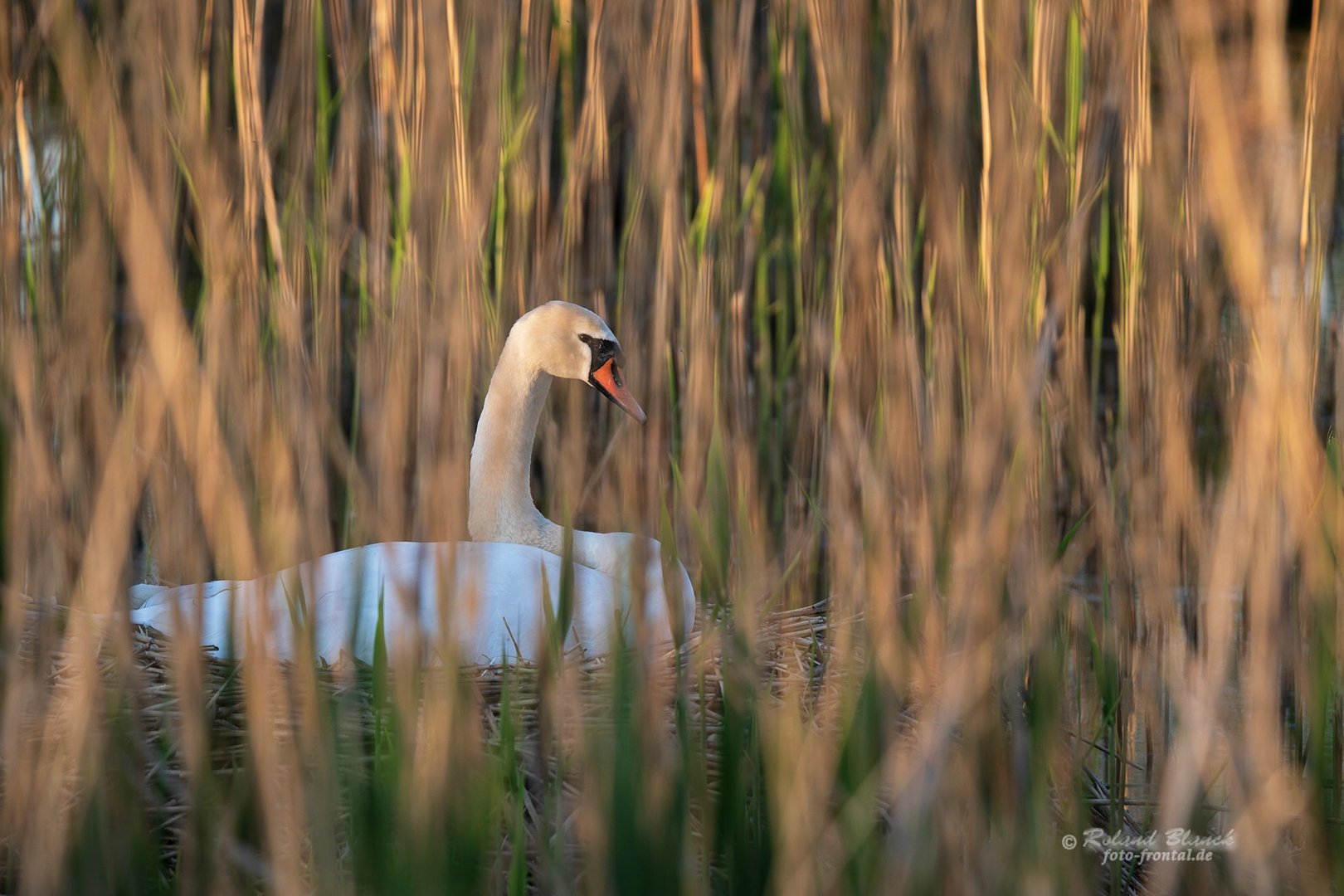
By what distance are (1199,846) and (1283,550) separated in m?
0.38

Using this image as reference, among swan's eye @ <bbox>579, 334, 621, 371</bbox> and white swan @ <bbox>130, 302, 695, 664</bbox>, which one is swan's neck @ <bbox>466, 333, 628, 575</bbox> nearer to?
white swan @ <bbox>130, 302, 695, 664</bbox>

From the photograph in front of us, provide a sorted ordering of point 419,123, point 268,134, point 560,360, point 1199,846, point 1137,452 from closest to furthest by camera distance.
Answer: point 1199,846
point 419,123
point 268,134
point 1137,452
point 560,360

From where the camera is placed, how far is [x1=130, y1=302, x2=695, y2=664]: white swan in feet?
4.64

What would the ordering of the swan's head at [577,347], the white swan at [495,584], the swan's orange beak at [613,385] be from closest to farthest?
the white swan at [495,584]
the swan's head at [577,347]
the swan's orange beak at [613,385]

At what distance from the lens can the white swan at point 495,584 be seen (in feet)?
4.64

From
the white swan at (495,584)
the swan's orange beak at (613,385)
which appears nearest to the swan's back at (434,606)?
the white swan at (495,584)

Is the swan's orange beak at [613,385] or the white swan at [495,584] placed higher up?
the swan's orange beak at [613,385]

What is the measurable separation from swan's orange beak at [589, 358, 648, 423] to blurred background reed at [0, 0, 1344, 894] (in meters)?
0.05

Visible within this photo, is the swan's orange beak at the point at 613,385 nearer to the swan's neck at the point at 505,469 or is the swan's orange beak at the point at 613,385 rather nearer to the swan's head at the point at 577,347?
the swan's head at the point at 577,347

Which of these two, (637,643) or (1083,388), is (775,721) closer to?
(637,643)

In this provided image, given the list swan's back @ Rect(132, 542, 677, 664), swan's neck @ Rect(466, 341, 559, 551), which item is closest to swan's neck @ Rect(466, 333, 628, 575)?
swan's neck @ Rect(466, 341, 559, 551)

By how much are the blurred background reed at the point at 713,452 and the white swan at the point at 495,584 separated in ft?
0.20

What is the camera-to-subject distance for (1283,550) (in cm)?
182

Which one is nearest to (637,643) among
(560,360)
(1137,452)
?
(1137,452)
